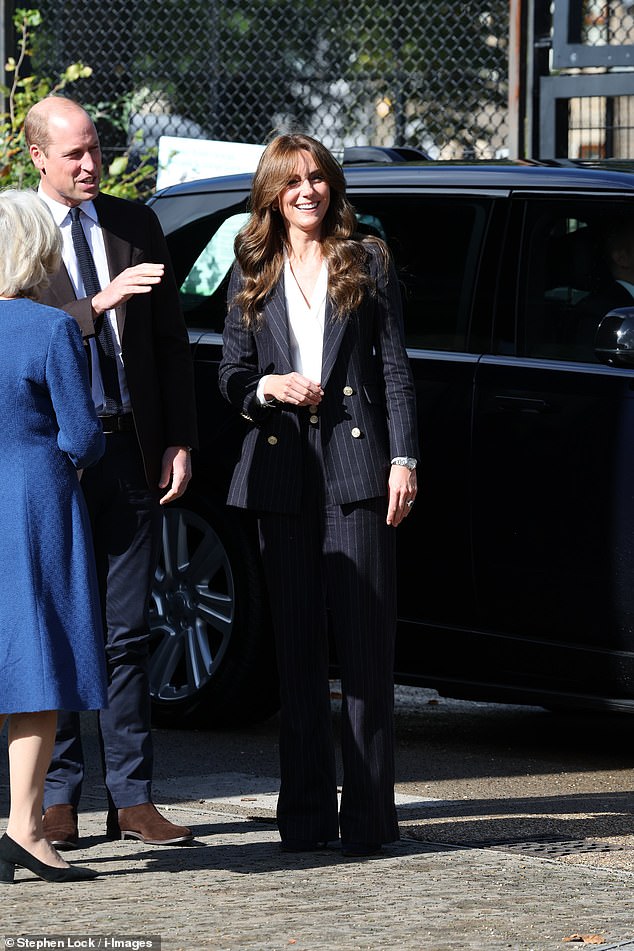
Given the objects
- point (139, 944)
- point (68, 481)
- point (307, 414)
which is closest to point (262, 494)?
point (307, 414)

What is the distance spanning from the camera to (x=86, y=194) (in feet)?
16.3

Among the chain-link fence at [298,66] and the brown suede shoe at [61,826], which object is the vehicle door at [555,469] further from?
the chain-link fence at [298,66]

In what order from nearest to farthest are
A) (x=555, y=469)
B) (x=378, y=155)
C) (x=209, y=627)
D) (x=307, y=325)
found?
(x=307, y=325) → (x=555, y=469) → (x=209, y=627) → (x=378, y=155)

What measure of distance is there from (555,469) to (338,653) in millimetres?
1210

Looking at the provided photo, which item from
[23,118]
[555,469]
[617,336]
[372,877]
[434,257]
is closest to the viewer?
[372,877]

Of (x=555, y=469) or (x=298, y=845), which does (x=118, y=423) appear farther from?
(x=555, y=469)

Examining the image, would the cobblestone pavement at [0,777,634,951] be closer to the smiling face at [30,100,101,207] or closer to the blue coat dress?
the blue coat dress

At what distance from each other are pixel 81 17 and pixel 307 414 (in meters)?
6.87

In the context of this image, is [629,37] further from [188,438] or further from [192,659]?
[188,438]

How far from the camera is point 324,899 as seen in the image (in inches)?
172

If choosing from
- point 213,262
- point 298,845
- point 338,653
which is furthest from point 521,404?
point 298,845

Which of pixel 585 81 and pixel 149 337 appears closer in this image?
pixel 149 337

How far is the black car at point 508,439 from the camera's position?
575 cm

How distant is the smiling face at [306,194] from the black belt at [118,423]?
27.9 inches
